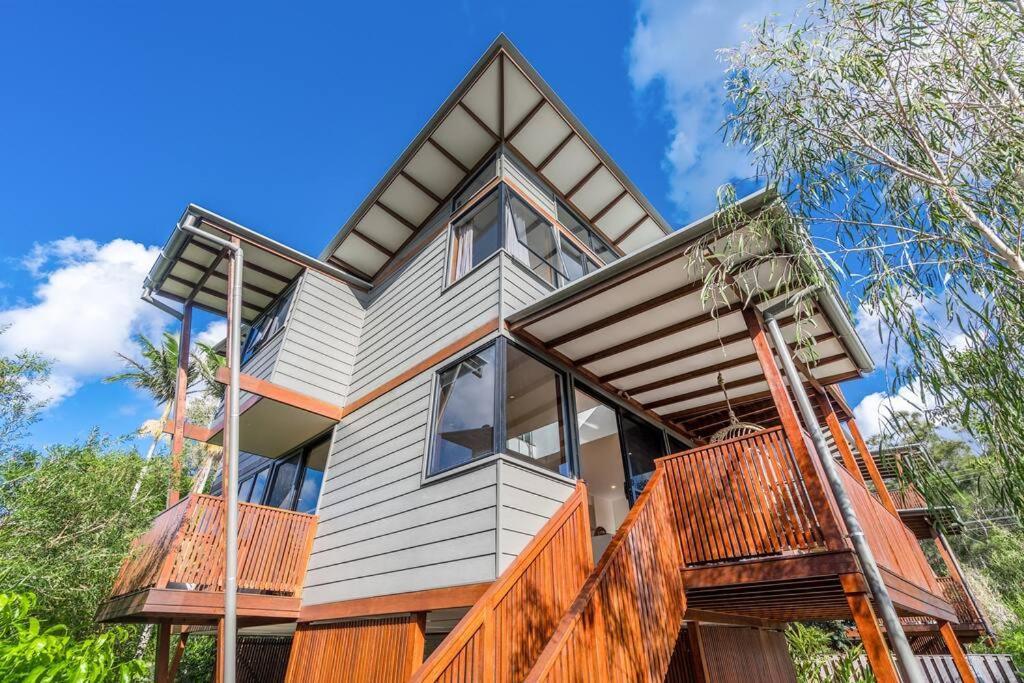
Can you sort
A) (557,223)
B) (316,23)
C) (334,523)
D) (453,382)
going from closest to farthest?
(453,382), (334,523), (557,223), (316,23)

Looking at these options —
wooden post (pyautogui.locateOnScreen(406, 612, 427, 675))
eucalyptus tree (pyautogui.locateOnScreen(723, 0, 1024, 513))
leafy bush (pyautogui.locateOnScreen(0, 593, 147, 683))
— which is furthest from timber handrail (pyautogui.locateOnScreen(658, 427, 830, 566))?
leafy bush (pyautogui.locateOnScreen(0, 593, 147, 683))

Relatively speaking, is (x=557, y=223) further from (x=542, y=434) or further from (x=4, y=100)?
(x=4, y=100)

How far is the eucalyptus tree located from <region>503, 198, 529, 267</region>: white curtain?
3.27 metres

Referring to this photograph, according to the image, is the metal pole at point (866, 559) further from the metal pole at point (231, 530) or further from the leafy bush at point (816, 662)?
the metal pole at point (231, 530)

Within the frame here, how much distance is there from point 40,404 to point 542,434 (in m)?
7.52

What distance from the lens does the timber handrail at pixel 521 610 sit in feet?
9.70

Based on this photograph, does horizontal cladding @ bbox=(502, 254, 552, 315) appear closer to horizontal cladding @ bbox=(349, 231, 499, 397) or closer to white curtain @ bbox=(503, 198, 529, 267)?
horizontal cladding @ bbox=(349, 231, 499, 397)

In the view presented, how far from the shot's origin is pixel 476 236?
23.9 feet

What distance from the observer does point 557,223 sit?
8.08 meters

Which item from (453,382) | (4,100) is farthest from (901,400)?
(4,100)

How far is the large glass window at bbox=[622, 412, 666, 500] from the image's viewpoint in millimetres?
6578

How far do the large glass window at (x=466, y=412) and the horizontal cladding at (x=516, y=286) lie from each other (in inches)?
27.4

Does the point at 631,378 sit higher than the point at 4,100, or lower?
lower

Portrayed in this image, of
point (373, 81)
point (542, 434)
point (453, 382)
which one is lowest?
point (542, 434)
